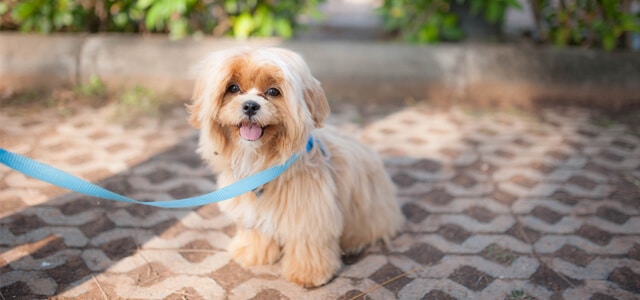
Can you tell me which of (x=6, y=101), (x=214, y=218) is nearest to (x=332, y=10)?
(x=6, y=101)

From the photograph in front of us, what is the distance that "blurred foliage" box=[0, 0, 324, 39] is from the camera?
6176mm

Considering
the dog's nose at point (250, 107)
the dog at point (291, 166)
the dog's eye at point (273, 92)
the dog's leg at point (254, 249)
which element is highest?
the dog's eye at point (273, 92)

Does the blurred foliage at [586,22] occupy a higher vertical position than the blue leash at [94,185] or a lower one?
higher

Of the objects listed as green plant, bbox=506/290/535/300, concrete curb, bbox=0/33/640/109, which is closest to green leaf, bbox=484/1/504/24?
concrete curb, bbox=0/33/640/109

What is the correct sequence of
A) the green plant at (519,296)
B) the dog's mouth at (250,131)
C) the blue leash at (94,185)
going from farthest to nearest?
the green plant at (519,296), the dog's mouth at (250,131), the blue leash at (94,185)

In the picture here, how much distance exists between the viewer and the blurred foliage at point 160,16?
243 inches

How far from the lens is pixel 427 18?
22.0 ft

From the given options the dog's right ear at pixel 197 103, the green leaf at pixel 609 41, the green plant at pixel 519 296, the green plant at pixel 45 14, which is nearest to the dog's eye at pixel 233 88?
the dog's right ear at pixel 197 103

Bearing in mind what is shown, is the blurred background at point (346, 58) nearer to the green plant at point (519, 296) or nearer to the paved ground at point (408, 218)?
the paved ground at point (408, 218)

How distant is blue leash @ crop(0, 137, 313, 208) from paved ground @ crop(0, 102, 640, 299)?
68cm

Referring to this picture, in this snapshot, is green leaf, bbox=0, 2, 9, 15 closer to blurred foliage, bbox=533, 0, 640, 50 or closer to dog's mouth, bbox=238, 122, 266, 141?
dog's mouth, bbox=238, 122, 266, 141

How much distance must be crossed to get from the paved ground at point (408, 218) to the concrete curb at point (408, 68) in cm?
78

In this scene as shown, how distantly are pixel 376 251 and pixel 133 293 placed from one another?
1495mm

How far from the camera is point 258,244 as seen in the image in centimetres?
310
